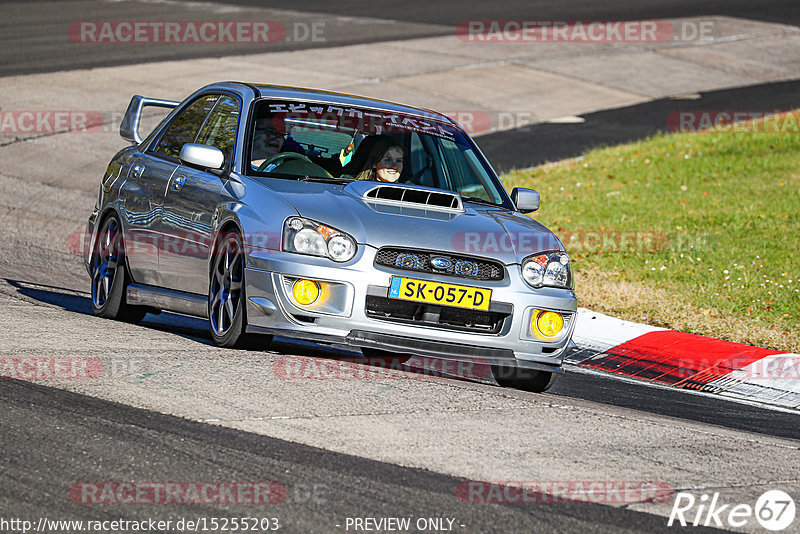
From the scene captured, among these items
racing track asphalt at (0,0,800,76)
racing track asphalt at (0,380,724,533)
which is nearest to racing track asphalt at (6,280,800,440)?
racing track asphalt at (0,380,724,533)

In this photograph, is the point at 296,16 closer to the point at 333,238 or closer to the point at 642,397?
the point at 642,397

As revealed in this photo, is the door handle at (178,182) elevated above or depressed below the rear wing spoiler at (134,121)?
below

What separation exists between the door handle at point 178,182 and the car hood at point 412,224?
0.79 metres

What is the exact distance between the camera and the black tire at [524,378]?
7.38m

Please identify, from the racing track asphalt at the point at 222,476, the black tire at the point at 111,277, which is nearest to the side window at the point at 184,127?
the black tire at the point at 111,277

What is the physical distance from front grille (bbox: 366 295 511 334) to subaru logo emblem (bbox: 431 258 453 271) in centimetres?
21

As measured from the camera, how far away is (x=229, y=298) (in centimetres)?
702

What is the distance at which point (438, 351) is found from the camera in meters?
6.77

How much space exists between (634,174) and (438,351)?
1028 centimetres

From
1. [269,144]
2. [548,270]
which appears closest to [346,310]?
[548,270]

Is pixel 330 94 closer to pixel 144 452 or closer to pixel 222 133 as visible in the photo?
pixel 222 133

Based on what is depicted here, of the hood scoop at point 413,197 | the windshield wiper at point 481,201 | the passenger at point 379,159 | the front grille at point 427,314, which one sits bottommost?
the front grille at point 427,314

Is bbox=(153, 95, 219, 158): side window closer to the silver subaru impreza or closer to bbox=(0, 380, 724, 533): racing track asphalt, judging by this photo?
the silver subaru impreza

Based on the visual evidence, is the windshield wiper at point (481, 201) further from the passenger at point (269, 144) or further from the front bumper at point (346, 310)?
the front bumper at point (346, 310)
